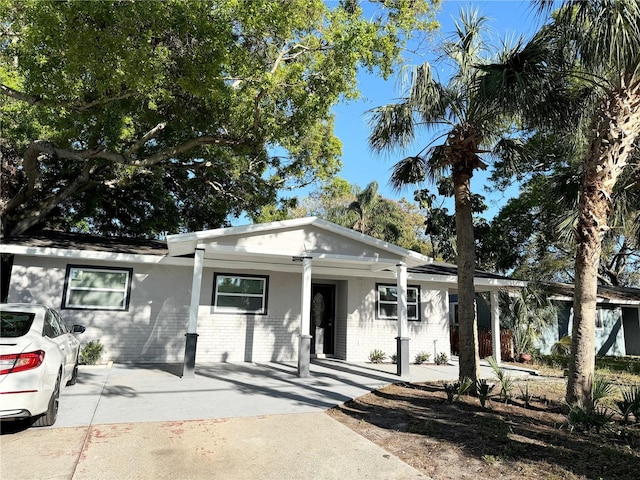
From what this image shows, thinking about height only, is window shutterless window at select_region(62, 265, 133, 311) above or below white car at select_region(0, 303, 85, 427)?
above

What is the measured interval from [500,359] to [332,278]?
6.87m

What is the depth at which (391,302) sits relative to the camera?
14.4 meters

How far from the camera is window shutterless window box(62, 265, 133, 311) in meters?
11.4

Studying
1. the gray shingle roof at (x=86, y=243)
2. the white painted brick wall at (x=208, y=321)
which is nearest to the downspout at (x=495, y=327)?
the white painted brick wall at (x=208, y=321)

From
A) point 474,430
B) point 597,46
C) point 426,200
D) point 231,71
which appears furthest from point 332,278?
point 426,200

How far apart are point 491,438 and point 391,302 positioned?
8.81 metres

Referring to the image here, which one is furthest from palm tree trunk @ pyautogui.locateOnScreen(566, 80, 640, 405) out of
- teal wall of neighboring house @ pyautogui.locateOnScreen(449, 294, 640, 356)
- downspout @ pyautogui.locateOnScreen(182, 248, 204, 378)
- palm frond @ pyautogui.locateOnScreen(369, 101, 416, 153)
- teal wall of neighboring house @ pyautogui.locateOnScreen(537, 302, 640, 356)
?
teal wall of neighboring house @ pyautogui.locateOnScreen(537, 302, 640, 356)

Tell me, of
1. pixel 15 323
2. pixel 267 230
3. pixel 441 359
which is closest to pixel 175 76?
pixel 267 230

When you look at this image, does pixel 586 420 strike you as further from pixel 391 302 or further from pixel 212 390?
pixel 391 302

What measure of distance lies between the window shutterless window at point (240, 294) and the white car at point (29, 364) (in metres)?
6.53

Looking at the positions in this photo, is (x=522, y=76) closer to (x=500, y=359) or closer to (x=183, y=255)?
(x=183, y=255)

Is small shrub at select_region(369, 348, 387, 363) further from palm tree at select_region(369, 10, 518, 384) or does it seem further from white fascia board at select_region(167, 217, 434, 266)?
palm tree at select_region(369, 10, 518, 384)

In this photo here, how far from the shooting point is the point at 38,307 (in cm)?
596

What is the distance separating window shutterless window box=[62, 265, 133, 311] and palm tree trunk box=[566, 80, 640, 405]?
35.2ft
